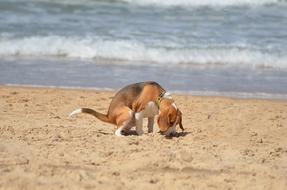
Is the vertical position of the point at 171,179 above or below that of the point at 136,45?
below

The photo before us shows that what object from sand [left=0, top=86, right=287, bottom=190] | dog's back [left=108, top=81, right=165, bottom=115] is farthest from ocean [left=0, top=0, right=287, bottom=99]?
dog's back [left=108, top=81, right=165, bottom=115]

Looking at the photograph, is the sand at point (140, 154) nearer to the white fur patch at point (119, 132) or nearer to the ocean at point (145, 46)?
the white fur patch at point (119, 132)

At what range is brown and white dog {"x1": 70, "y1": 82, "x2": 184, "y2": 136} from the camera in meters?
6.12

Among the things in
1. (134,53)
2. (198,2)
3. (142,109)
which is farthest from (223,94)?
(198,2)

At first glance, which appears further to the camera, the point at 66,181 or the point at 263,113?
the point at 263,113

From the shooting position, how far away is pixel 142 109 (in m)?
6.29

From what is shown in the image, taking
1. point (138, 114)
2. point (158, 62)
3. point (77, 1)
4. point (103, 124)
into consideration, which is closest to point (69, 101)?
point (103, 124)

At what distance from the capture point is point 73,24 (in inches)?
566

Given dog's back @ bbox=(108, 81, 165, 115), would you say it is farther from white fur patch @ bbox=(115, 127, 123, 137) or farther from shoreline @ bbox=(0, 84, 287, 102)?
shoreline @ bbox=(0, 84, 287, 102)

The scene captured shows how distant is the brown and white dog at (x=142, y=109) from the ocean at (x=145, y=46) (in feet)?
9.24

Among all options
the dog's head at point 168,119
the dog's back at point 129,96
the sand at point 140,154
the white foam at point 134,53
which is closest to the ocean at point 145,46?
the white foam at point 134,53

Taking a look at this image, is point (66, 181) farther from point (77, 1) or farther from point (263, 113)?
point (77, 1)

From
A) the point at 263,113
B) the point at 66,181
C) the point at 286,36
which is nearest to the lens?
the point at 66,181

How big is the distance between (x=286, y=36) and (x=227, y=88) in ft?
14.7
